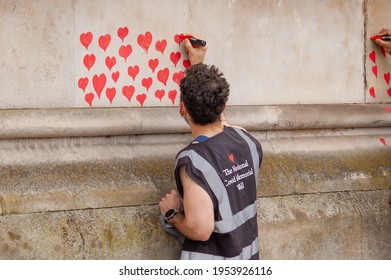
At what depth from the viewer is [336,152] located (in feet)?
19.3

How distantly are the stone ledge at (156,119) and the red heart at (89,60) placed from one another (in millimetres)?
248

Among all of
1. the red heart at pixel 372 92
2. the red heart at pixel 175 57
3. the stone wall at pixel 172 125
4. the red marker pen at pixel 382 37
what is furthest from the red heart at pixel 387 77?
the red heart at pixel 175 57

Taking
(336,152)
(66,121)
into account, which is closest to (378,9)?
(336,152)

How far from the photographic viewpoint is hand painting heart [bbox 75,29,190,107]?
5027 mm

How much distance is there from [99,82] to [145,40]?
0.37m

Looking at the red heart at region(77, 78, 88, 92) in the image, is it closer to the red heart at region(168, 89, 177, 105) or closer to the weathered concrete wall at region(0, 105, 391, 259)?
the weathered concrete wall at region(0, 105, 391, 259)

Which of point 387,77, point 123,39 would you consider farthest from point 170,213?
point 387,77

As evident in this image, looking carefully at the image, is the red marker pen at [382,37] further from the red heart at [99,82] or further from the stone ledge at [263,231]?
the red heart at [99,82]

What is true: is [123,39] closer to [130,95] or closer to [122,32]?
[122,32]

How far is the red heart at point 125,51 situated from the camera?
5.11 m

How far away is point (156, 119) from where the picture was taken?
5133 millimetres
